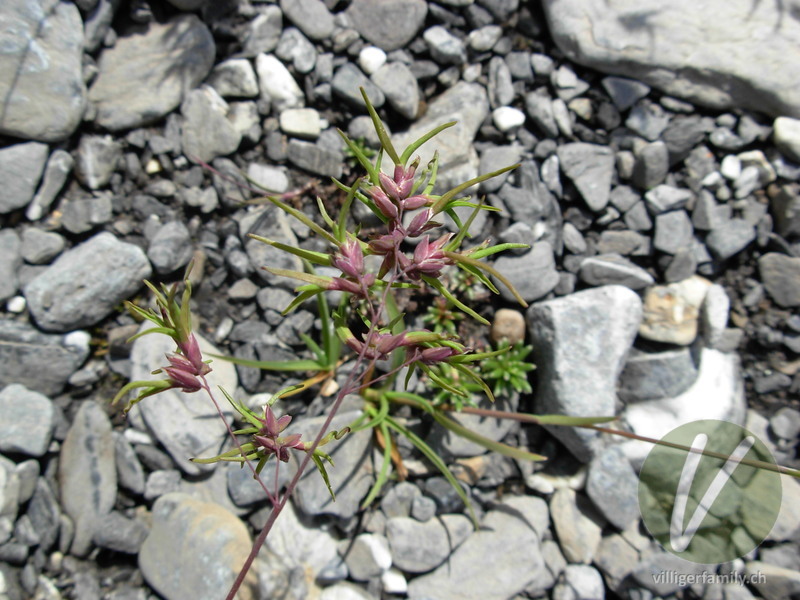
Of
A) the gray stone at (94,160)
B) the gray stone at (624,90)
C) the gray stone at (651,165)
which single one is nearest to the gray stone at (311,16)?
the gray stone at (94,160)

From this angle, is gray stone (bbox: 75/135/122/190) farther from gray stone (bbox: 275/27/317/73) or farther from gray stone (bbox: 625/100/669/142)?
gray stone (bbox: 625/100/669/142)

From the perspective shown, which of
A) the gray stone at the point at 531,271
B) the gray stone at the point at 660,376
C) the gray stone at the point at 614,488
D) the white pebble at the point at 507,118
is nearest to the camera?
the gray stone at the point at 614,488

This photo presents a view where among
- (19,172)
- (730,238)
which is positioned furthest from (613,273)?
(19,172)

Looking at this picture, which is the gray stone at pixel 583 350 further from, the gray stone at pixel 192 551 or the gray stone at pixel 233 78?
the gray stone at pixel 233 78

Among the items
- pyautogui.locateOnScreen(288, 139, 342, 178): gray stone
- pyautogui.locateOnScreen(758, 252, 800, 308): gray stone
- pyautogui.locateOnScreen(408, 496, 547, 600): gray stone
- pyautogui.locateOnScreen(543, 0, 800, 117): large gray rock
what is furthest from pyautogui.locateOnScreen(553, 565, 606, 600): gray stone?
pyautogui.locateOnScreen(543, 0, 800, 117): large gray rock

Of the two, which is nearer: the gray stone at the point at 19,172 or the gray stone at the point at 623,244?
the gray stone at the point at 19,172

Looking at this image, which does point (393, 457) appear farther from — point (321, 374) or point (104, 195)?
point (104, 195)

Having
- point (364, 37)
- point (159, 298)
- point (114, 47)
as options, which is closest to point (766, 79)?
point (364, 37)
